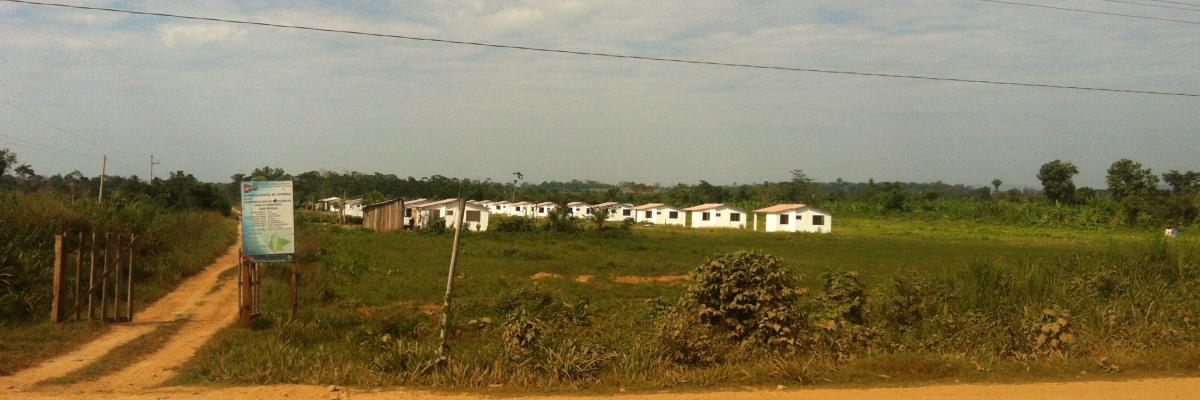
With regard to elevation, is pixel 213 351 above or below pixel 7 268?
below

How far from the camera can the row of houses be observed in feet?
162

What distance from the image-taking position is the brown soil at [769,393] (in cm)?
715

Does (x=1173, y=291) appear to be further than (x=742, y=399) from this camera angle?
Yes

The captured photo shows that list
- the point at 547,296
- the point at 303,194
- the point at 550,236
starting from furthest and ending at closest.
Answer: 1. the point at 303,194
2. the point at 550,236
3. the point at 547,296

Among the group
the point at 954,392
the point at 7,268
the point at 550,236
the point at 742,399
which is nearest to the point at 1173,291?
the point at 954,392

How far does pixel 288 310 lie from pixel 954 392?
35.1 feet

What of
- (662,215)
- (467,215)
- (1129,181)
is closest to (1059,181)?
(1129,181)

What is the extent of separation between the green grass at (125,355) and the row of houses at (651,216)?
27.9 meters

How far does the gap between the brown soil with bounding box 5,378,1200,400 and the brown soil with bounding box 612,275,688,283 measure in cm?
1481

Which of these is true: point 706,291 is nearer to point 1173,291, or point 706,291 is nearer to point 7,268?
point 1173,291

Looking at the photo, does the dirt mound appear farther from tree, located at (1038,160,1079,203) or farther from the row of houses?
tree, located at (1038,160,1079,203)

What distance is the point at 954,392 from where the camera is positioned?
754 cm

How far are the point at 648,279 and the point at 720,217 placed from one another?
45670mm

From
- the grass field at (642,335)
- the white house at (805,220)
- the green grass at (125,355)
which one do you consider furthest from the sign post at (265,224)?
the white house at (805,220)
